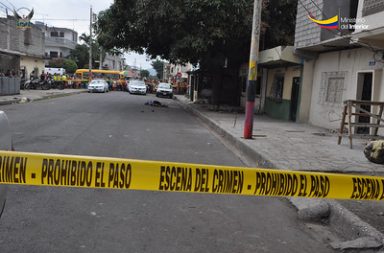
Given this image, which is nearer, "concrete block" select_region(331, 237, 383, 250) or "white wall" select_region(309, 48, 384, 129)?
"concrete block" select_region(331, 237, 383, 250)

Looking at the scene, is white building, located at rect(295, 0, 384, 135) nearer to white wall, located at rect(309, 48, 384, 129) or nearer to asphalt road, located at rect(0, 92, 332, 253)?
white wall, located at rect(309, 48, 384, 129)

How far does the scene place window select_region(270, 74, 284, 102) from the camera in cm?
2019

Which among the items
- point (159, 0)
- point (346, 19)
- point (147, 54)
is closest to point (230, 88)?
point (147, 54)

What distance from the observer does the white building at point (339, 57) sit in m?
11.5

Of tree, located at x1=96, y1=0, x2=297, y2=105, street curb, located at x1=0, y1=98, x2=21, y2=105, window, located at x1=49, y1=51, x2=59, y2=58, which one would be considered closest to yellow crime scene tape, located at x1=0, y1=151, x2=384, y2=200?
tree, located at x1=96, y1=0, x2=297, y2=105

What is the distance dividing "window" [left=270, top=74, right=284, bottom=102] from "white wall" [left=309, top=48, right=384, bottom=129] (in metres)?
3.20

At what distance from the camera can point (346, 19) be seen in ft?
45.1

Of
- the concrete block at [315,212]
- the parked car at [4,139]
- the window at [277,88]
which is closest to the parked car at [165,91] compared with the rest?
the window at [277,88]

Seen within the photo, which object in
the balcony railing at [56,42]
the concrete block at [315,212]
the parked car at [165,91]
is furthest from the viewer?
the balcony railing at [56,42]

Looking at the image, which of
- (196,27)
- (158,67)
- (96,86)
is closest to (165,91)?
(96,86)

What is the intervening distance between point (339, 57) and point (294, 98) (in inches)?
146

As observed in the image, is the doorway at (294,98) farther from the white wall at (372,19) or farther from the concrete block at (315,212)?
the concrete block at (315,212)

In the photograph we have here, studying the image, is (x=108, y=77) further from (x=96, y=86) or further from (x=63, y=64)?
(x=63, y=64)

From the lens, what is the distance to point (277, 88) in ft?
68.3
